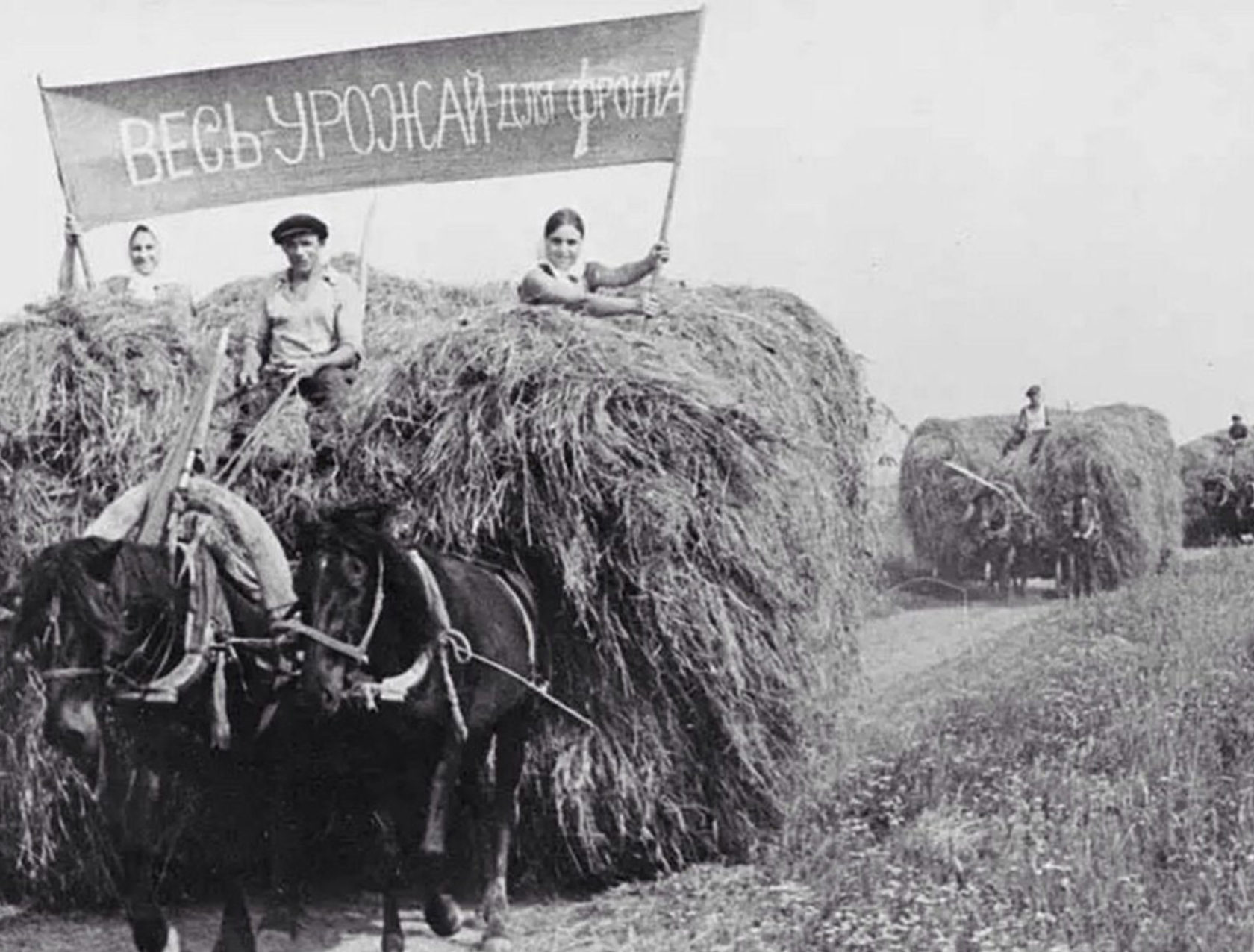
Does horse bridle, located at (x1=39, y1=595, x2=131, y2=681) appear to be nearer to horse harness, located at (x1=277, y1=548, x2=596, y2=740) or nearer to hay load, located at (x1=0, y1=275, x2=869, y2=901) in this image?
horse harness, located at (x1=277, y1=548, x2=596, y2=740)

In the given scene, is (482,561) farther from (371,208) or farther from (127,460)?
(371,208)

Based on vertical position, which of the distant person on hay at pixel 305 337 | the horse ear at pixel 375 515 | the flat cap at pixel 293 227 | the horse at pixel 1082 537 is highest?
the flat cap at pixel 293 227

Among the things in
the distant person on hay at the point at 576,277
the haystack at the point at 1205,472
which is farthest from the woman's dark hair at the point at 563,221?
the haystack at the point at 1205,472

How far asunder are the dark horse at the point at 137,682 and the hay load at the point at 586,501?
93 cm

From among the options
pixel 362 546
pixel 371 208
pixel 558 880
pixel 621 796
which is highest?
pixel 371 208

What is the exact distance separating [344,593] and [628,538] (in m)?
1.49

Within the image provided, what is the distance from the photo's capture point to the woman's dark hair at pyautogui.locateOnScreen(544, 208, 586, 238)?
289 inches

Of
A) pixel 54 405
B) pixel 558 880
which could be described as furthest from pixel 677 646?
pixel 54 405

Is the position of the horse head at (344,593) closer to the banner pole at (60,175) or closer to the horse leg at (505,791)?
the horse leg at (505,791)

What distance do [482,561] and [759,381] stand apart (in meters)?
1.80

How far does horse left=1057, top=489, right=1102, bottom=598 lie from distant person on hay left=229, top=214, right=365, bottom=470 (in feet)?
42.0

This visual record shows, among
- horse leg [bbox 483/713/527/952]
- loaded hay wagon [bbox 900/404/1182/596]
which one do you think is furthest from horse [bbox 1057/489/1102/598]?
horse leg [bbox 483/713/527/952]

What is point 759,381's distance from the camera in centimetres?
734

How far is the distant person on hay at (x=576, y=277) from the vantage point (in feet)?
23.1
